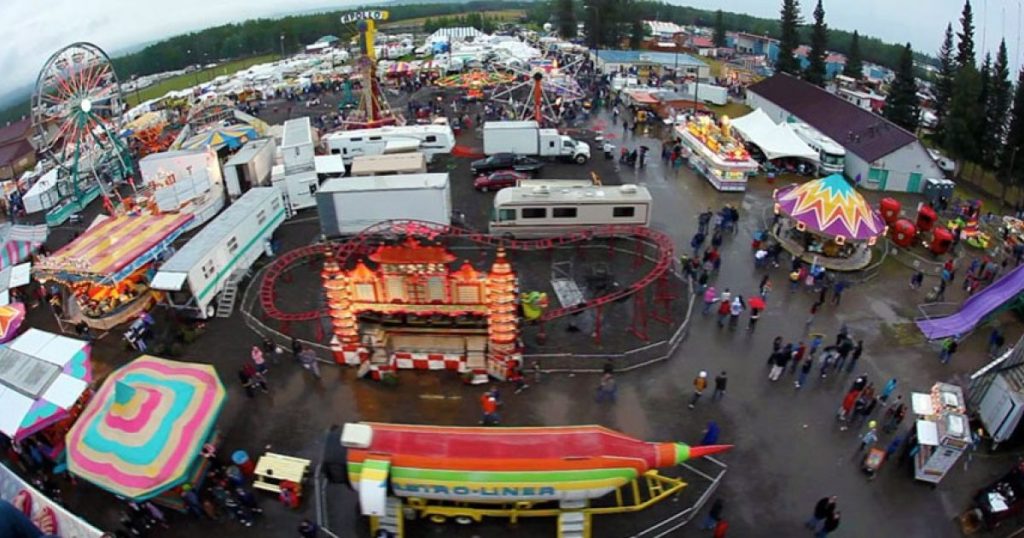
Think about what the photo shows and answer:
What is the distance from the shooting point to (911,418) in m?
17.1

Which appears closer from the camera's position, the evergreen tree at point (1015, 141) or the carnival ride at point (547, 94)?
the evergreen tree at point (1015, 141)

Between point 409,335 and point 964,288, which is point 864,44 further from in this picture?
point 409,335

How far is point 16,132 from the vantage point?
5103 centimetres

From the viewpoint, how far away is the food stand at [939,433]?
14.4m

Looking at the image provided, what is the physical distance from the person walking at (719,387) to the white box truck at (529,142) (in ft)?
71.5

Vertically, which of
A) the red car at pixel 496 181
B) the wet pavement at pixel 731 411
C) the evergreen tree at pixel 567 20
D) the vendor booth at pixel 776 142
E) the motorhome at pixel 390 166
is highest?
the evergreen tree at pixel 567 20

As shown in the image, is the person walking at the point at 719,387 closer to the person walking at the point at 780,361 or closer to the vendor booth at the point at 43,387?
the person walking at the point at 780,361

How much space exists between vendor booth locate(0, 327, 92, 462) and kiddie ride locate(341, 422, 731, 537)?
8.68m

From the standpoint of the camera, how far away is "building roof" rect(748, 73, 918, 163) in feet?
109

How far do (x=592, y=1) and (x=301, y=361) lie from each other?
72.4 metres

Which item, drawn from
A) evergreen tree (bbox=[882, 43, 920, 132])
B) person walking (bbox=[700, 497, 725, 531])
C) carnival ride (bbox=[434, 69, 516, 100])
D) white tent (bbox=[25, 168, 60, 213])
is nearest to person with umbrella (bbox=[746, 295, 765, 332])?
person walking (bbox=[700, 497, 725, 531])

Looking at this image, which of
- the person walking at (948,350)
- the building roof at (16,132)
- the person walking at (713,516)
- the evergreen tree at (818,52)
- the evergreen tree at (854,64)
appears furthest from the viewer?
the evergreen tree at (854,64)

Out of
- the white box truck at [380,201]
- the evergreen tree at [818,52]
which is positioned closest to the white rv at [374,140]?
the white box truck at [380,201]

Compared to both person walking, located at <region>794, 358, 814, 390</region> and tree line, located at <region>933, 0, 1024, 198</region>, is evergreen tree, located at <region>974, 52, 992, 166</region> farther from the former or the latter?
person walking, located at <region>794, 358, 814, 390</region>
